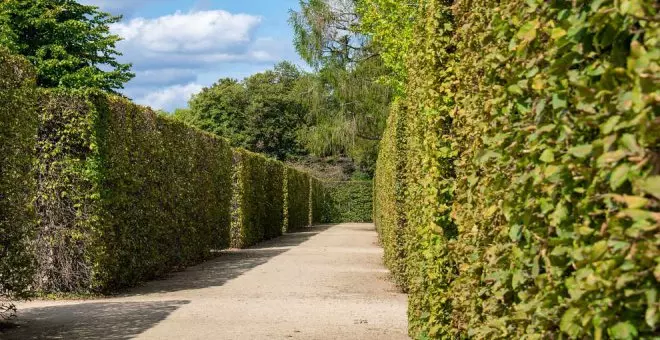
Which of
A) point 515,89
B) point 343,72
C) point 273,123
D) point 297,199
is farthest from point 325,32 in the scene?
point 515,89

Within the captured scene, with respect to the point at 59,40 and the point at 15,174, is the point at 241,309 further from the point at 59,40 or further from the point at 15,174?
the point at 59,40

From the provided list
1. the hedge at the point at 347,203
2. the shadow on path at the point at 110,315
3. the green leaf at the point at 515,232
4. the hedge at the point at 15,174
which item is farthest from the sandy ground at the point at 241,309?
the hedge at the point at 347,203

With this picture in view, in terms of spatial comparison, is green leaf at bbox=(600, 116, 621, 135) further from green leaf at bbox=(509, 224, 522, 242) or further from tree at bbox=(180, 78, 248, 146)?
tree at bbox=(180, 78, 248, 146)

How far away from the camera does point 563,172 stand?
2441mm

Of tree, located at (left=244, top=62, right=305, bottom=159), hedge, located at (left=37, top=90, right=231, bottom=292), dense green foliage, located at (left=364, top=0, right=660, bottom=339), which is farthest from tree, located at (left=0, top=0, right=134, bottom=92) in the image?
dense green foliage, located at (left=364, top=0, right=660, bottom=339)

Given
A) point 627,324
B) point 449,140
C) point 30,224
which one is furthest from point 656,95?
point 30,224

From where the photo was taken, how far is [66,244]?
35.8 ft

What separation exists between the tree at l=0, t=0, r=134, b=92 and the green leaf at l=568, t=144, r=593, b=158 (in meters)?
36.6

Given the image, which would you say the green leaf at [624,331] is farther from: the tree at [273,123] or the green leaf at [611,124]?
the tree at [273,123]

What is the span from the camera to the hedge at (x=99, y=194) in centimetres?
1091

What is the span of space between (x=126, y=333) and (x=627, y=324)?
22.4 ft

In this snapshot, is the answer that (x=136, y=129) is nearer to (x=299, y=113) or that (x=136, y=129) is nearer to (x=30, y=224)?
(x=30, y=224)

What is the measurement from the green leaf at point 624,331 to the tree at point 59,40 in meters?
36.9

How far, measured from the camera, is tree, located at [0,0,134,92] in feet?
121
